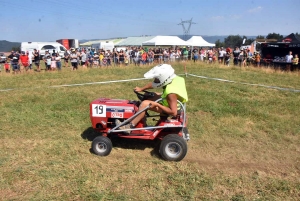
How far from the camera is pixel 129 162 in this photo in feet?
15.5

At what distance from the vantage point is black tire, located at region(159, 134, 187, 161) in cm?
470

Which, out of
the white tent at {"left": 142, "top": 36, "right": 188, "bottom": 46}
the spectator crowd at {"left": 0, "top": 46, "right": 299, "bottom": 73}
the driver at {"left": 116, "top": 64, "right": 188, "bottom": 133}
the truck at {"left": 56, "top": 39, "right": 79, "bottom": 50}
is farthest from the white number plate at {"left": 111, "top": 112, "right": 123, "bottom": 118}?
the truck at {"left": 56, "top": 39, "right": 79, "bottom": 50}

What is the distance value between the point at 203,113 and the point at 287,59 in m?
14.9

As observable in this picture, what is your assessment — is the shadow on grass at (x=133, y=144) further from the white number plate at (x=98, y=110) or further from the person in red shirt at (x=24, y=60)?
the person in red shirt at (x=24, y=60)

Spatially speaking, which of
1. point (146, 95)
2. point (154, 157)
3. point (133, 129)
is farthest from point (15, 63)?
point (154, 157)

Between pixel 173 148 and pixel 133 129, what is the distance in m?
0.80

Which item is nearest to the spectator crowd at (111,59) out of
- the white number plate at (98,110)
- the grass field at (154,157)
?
the grass field at (154,157)

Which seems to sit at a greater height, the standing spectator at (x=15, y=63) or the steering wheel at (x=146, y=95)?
the standing spectator at (x=15, y=63)

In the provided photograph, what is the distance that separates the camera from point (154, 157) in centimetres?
502

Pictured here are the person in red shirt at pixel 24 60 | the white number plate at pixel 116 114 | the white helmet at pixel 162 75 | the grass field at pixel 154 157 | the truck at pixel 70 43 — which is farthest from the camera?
the truck at pixel 70 43

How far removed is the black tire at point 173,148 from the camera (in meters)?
4.70

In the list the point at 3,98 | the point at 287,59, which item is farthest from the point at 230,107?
the point at 287,59

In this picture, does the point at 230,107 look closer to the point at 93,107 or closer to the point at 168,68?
the point at 168,68

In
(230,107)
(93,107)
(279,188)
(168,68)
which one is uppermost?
(168,68)
